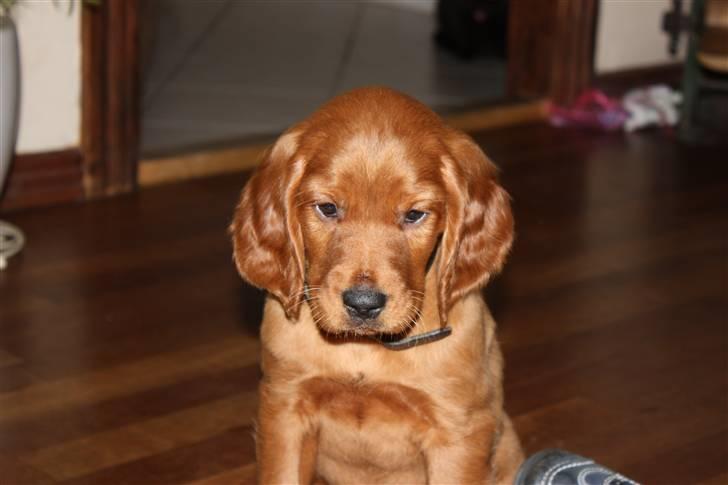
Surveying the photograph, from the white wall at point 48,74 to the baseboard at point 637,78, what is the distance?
2.86 m

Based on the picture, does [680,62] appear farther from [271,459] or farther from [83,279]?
[271,459]

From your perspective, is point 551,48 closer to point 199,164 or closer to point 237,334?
point 199,164

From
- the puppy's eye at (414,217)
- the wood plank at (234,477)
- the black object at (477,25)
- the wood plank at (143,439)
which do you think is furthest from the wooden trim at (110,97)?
the black object at (477,25)

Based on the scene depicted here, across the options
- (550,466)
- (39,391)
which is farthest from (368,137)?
(39,391)

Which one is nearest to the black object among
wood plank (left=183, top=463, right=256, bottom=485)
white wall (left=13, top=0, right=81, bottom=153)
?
white wall (left=13, top=0, right=81, bottom=153)

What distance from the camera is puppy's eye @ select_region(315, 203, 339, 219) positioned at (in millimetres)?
2279

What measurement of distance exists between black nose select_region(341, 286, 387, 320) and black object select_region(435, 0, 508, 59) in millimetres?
5527

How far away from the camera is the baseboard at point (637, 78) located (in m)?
6.57

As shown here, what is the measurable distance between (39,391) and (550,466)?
52.8 inches

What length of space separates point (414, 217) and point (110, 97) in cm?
278

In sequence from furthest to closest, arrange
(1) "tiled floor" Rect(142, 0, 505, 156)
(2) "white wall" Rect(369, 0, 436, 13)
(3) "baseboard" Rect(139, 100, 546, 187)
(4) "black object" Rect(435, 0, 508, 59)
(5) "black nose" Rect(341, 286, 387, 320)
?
1. (2) "white wall" Rect(369, 0, 436, 13)
2. (4) "black object" Rect(435, 0, 508, 59)
3. (1) "tiled floor" Rect(142, 0, 505, 156)
4. (3) "baseboard" Rect(139, 100, 546, 187)
5. (5) "black nose" Rect(341, 286, 387, 320)

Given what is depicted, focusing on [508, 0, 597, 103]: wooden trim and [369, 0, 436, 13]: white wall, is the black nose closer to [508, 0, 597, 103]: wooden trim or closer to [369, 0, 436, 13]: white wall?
[508, 0, 597, 103]: wooden trim

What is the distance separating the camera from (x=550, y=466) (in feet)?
8.64

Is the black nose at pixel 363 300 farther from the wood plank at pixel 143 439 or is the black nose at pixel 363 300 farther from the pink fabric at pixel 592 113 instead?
the pink fabric at pixel 592 113
